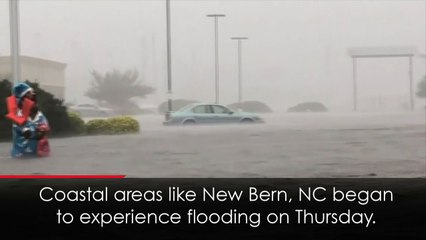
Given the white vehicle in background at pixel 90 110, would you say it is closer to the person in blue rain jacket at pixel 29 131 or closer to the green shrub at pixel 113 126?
the green shrub at pixel 113 126

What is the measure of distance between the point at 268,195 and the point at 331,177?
903mm

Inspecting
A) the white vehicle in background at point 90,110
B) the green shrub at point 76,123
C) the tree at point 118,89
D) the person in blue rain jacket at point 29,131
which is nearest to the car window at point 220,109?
the tree at point 118,89

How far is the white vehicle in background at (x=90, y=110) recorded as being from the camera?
5629 mm

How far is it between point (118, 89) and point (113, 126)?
0.37 meters

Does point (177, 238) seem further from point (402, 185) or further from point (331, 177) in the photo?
point (402, 185)

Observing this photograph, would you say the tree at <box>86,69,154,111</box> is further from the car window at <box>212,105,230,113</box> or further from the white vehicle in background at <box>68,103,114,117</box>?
the car window at <box>212,105,230,113</box>

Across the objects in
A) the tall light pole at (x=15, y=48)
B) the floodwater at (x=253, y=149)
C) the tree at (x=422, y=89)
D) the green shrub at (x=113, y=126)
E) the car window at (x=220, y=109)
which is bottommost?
the floodwater at (x=253, y=149)

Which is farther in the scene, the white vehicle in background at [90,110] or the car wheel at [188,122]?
the car wheel at [188,122]

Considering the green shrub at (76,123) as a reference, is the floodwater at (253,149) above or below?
below

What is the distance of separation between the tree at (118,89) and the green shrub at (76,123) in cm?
25

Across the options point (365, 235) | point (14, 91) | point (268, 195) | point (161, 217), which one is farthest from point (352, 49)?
point (14, 91)

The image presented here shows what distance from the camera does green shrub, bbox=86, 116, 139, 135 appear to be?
5.65m

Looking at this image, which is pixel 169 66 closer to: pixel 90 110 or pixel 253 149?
pixel 90 110

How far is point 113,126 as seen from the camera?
18.6 ft
